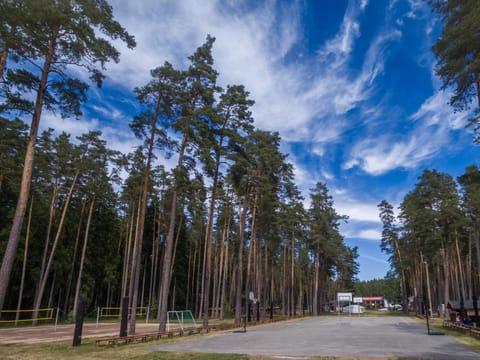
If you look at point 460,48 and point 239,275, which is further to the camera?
point 239,275

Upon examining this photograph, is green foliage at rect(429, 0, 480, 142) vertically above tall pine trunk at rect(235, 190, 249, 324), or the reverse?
green foliage at rect(429, 0, 480, 142)

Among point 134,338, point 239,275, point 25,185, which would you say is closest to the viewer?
point 25,185

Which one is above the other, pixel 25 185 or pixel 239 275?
pixel 25 185

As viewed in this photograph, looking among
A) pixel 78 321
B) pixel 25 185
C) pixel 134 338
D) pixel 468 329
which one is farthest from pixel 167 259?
pixel 468 329

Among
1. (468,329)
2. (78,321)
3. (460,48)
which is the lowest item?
(468,329)

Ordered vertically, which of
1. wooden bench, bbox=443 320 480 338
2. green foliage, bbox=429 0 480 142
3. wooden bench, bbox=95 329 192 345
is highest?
green foliage, bbox=429 0 480 142

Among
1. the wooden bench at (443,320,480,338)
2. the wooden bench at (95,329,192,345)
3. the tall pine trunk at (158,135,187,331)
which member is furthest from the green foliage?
the wooden bench at (95,329,192,345)

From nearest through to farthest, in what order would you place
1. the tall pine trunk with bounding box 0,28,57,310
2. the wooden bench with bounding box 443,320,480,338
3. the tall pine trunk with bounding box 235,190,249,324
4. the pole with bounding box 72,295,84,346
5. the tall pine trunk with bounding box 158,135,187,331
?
the tall pine trunk with bounding box 0,28,57,310 < the pole with bounding box 72,295,84,346 < the wooden bench with bounding box 443,320,480,338 < the tall pine trunk with bounding box 158,135,187,331 < the tall pine trunk with bounding box 235,190,249,324

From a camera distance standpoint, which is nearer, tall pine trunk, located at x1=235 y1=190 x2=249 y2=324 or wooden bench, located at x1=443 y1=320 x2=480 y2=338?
wooden bench, located at x1=443 y1=320 x2=480 y2=338

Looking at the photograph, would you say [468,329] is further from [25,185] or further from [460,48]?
[25,185]

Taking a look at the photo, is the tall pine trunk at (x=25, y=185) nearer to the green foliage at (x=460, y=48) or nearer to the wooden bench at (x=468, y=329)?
the green foliage at (x=460, y=48)

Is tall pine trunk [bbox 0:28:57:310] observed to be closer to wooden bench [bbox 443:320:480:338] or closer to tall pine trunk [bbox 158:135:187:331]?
tall pine trunk [bbox 158:135:187:331]

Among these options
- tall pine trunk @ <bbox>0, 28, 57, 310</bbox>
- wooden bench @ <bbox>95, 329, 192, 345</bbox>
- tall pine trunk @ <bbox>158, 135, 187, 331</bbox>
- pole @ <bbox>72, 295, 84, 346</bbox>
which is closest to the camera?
tall pine trunk @ <bbox>0, 28, 57, 310</bbox>

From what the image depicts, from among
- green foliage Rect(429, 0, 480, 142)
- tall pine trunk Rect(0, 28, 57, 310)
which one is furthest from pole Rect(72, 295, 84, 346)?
green foliage Rect(429, 0, 480, 142)
